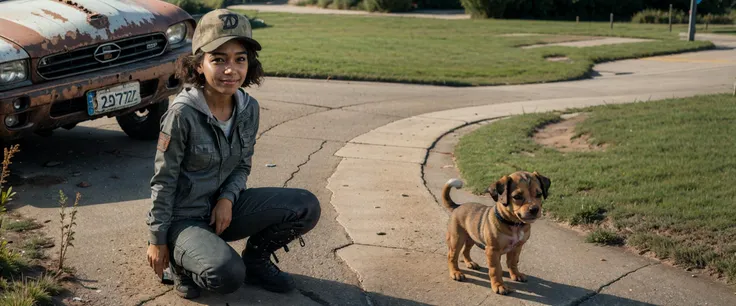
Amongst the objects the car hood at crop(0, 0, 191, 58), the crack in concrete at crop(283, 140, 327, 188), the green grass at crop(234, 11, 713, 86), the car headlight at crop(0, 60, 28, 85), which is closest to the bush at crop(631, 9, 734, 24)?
the green grass at crop(234, 11, 713, 86)

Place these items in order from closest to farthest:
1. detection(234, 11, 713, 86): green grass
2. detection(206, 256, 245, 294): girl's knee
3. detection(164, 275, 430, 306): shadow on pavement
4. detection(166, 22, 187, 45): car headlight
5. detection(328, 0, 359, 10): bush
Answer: detection(206, 256, 245, 294): girl's knee → detection(164, 275, 430, 306): shadow on pavement → detection(166, 22, 187, 45): car headlight → detection(234, 11, 713, 86): green grass → detection(328, 0, 359, 10): bush

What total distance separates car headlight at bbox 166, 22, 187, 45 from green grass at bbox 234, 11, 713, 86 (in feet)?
19.2

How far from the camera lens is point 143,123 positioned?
7859mm

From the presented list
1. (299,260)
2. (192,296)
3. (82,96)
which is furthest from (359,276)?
(82,96)

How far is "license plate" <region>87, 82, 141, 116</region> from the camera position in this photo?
21.2 ft

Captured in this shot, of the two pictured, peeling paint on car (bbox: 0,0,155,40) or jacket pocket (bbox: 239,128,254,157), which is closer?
jacket pocket (bbox: 239,128,254,157)

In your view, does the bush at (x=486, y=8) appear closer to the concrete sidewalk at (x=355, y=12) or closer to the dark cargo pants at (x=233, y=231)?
the concrete sidewalk at (x=355, y=12)

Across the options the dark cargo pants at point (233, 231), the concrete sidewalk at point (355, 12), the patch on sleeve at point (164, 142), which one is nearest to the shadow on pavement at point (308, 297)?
the dark cargo pants at point (233, 231)

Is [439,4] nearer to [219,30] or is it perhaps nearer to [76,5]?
[76,5]

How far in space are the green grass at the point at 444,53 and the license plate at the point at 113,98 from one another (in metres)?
6.66

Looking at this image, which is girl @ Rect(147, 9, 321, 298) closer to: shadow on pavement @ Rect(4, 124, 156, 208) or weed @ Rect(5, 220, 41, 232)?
weed @ Rect(5, 220, 41, 232)

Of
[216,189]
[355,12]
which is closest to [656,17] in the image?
[355,12]

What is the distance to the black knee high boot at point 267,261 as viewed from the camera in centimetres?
441

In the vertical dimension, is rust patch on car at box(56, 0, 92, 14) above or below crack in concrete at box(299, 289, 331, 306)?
above
